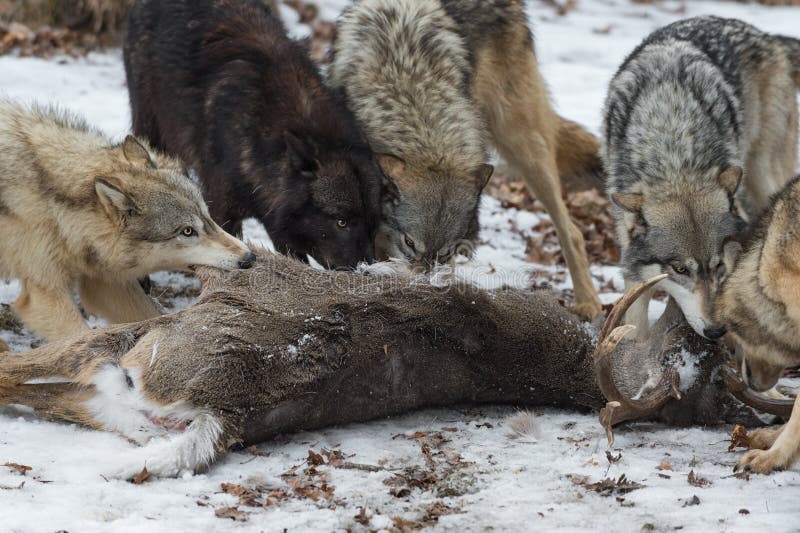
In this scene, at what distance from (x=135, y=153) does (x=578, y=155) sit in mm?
4168

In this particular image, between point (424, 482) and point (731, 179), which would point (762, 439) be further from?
point (731, 179)

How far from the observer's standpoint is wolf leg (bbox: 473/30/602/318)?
7.59m

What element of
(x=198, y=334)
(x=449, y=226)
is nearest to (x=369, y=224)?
(x=449, y=226)

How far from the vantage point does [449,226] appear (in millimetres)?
6312

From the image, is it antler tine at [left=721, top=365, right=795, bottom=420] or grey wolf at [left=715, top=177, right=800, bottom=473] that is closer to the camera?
grey wolf at [left=715, top=177, right=800, bottom=473]

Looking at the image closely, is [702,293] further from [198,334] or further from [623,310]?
[198,334]

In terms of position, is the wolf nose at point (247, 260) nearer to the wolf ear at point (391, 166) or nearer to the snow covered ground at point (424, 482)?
the snow covered ground at point (424, 482)

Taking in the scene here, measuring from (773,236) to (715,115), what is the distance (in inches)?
80.1

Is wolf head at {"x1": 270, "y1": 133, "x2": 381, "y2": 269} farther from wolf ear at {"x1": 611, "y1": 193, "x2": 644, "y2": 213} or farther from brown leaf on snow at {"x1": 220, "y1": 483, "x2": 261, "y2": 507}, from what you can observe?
brown leaf on snow at {"x1": 220, "y1": 483, "x2": 261, "y2": 507}

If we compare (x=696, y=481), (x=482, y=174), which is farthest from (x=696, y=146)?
(x=696, y=481)

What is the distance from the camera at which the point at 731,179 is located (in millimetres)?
5953

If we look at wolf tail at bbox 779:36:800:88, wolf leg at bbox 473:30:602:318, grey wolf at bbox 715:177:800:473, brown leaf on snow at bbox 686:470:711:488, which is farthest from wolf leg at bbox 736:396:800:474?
wolf tail at bbox 779:36:800:88

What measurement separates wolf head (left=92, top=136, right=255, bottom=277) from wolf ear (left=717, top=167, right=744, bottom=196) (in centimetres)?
307

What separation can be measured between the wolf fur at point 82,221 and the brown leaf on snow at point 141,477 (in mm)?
1437
